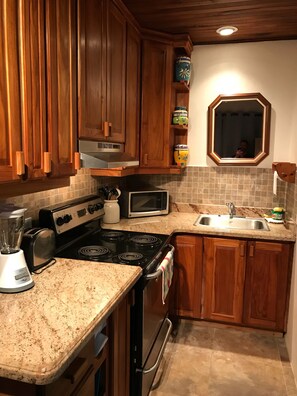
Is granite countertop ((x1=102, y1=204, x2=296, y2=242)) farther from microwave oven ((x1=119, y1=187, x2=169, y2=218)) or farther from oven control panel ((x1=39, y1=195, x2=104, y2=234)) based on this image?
oven control panel ((x1=39, y1=195, x2=104, y2=234))

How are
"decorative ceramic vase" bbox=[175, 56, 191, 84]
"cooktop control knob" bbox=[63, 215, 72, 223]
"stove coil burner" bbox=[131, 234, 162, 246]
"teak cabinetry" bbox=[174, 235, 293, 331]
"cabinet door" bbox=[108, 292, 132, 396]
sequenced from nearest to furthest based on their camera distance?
"cabinet door" bbox=[108, 292, 132, 396] < "cooktop control knob" bbox=[63, 215, 72, 223] < "stove coil burner" bbox=[131, 234, 162, 246] < "teak cabinetry" bbox=[174, 235, 293, 331] < "decorative ceramic vase" bbox=[175, 56, 191, 84]

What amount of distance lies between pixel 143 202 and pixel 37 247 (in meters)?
1.46

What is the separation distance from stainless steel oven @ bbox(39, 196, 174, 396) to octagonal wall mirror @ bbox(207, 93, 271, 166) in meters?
1.18

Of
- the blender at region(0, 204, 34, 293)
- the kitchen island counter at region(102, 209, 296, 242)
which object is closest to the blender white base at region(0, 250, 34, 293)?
the blender at region(0, 204, 34, 293)

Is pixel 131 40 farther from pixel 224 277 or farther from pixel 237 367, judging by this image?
pixel 237 367

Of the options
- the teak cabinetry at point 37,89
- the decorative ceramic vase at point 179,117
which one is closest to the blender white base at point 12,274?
the teak cabinetry at point 37,89

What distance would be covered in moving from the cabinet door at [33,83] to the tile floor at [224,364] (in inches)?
63.4

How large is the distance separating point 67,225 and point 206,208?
157 cm

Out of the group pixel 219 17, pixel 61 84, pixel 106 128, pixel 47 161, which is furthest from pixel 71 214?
pixel 219 17

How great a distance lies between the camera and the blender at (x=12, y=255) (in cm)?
131

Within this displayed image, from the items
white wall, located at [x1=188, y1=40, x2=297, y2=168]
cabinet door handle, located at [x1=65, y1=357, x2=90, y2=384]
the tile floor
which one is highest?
white wall, located at [x1=188, y1=40, x2=297, y2=168]

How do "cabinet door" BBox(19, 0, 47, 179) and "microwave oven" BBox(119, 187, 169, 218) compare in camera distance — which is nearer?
"cabinet door" BBox(19, 0, 47, 179)

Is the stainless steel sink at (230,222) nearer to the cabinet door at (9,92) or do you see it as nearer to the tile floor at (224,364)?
the tile floor at (224,364)

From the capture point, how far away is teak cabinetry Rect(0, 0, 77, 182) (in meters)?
1.14
